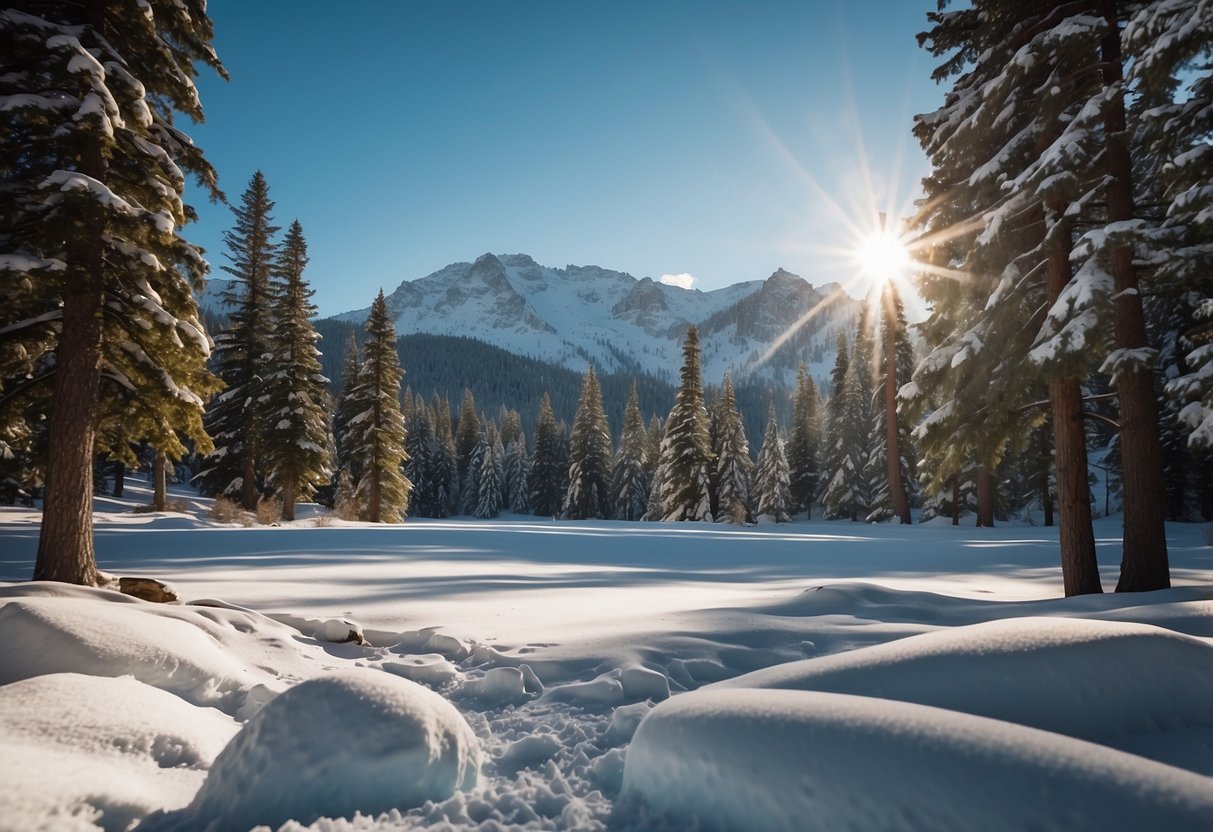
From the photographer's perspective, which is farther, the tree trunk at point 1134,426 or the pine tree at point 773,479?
the pine tree at point 773,479

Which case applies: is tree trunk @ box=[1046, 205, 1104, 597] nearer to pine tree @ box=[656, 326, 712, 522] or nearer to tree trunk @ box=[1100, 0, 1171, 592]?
tree trunk @ box=[1100, 0, 1171, 592]

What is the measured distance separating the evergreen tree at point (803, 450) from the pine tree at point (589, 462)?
16.7 m

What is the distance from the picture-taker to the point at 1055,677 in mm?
2609

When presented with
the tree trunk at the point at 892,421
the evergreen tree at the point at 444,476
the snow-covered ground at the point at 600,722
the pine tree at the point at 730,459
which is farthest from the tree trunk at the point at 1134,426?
the evergreen tree at the point at 444,476

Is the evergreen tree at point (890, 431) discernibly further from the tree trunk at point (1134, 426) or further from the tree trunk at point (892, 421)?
the tree trunk at point (1134, 426)

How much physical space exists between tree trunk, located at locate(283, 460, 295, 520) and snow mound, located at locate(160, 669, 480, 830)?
24567 millimetres

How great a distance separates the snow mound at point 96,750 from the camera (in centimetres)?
205

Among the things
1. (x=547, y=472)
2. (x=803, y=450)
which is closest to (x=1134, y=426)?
(x=803, y=450)

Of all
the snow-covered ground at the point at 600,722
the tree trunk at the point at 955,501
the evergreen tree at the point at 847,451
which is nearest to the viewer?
the snow-covered ground at the point at 600,722

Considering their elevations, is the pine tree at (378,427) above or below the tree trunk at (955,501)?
above

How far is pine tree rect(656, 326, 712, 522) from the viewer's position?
3391 centimetres

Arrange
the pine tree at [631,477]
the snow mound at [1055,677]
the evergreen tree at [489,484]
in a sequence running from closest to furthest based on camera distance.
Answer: the snow mound at [1055,677] < the pine tree at [631,477] < the evergreen tree at [489,484]

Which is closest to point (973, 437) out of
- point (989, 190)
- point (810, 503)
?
point (989, 190)

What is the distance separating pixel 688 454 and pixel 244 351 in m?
24.5
